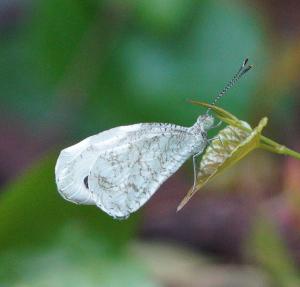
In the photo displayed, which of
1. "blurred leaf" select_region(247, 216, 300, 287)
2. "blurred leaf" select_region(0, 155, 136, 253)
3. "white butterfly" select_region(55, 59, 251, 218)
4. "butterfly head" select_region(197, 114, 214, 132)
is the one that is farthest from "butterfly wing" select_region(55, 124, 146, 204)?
"blurred leaf" select_region(247, 216, 300, 287)

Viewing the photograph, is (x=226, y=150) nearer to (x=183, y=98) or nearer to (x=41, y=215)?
(x=41, y=215)

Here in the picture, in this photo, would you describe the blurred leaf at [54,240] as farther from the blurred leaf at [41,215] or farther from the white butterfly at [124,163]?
the white butterfly at [124,163]

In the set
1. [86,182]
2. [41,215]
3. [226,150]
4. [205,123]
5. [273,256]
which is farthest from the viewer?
[273,256]

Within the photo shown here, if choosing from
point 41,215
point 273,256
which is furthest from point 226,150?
point 273,256

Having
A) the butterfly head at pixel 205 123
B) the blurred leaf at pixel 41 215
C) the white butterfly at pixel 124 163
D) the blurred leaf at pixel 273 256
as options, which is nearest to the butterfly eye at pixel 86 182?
the white butterfly at pixel 124 163

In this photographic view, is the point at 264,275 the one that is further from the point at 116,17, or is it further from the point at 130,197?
the point at 130,197

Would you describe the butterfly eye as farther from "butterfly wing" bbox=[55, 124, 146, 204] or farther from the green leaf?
the green leaf

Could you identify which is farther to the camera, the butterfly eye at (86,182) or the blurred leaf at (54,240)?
the blurred leaf at (54,240)
